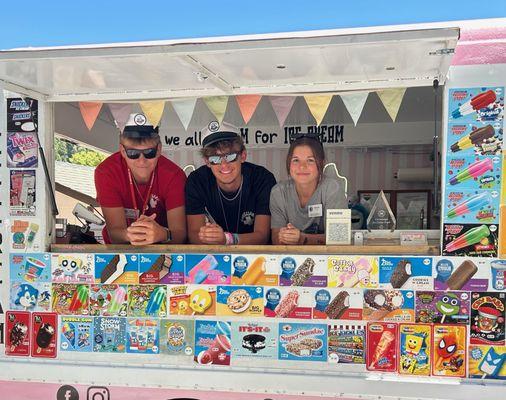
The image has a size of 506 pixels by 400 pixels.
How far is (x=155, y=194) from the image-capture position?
3762 mm

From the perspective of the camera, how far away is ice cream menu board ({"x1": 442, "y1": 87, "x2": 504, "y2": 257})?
2.78 m

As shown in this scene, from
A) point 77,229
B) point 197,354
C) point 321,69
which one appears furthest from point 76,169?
point 321,69

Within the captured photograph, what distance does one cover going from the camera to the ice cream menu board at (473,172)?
278 cm

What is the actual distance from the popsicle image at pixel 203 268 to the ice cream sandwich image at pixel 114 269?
1.45 ft

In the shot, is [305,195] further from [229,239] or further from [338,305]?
[338,305]

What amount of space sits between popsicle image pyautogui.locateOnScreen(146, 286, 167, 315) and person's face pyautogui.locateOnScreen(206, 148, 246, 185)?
973 mm

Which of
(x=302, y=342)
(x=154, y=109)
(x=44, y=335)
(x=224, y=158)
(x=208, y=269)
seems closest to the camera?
(x=302, y=342)

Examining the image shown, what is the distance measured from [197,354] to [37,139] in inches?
65.0

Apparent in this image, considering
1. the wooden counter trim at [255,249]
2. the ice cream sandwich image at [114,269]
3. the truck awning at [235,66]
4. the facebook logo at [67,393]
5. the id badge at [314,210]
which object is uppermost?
the truck awning at [235,66]

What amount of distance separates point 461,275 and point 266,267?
3.44ft

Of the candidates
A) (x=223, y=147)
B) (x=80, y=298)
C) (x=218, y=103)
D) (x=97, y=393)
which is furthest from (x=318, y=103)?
(x=97, y=393)

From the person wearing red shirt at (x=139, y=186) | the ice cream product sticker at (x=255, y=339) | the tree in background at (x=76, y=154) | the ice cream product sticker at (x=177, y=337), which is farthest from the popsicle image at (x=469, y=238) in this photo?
the tree in background at (x=76, y=154)

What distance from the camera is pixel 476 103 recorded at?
2799mm

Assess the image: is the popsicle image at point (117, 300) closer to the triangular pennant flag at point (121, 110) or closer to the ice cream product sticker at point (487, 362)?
the triangular pennant flag at point (121, 110)
